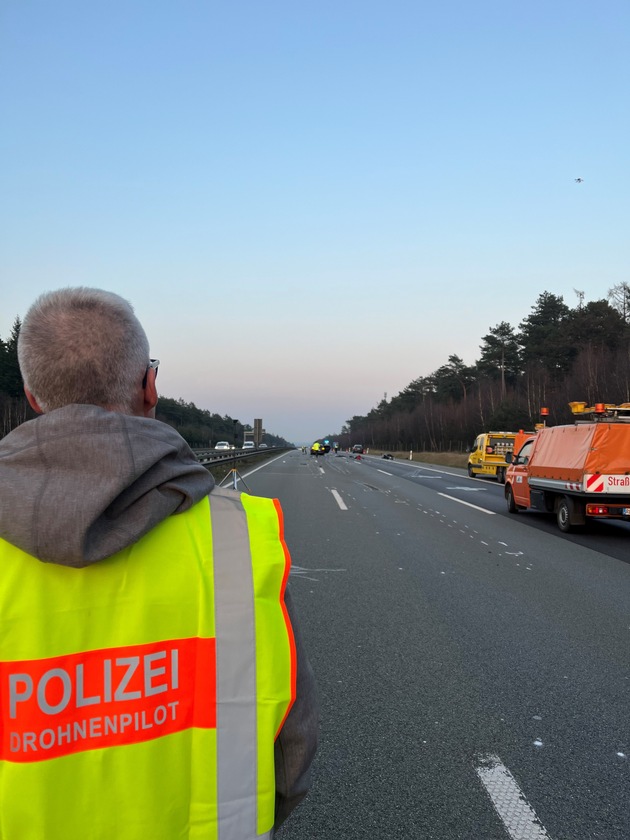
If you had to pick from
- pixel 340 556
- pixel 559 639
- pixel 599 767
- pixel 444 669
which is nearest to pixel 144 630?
pixel 599 767

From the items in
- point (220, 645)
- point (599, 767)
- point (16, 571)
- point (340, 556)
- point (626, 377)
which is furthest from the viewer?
point (626, 377)

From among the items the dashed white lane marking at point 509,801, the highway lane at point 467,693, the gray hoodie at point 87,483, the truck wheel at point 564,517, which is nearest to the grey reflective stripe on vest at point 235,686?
the gray hoodie at point 87,483

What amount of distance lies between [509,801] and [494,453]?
29.3 m

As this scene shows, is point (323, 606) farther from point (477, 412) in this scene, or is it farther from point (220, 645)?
point (477, 412)

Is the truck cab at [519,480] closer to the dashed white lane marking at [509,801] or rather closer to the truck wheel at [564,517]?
the truck wheel at [564,517]

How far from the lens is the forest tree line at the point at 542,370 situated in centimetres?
5550

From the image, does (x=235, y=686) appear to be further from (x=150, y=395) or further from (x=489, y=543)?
(x=489, y=543)

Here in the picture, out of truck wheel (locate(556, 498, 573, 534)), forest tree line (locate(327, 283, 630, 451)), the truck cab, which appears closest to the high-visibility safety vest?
truck wheel (locate(556, 498, 573, 534))

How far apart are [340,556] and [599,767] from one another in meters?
6.50

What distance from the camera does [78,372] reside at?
1537 millimetres

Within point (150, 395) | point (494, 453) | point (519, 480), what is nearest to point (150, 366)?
point (150, 395)

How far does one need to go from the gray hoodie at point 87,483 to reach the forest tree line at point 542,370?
54363 millimetres

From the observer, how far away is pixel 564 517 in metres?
13.3

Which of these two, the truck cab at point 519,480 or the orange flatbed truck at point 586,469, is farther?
the truck cab at point 519,480
